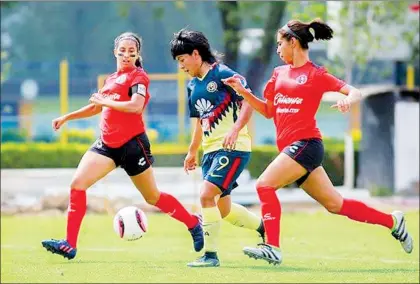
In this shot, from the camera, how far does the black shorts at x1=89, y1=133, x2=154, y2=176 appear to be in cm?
988

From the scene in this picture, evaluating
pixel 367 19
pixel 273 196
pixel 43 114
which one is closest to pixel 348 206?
pixel 273 196

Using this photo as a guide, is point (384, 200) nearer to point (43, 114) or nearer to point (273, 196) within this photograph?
point (273, 196)

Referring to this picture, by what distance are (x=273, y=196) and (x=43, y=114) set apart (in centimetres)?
4093

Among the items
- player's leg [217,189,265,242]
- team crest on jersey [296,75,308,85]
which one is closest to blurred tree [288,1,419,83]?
player's leg [217,189,265,242]

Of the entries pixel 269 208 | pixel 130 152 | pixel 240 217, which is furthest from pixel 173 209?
pixel 269 208

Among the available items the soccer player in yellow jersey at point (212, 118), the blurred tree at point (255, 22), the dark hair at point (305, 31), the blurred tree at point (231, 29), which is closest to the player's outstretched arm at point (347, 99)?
the dark hair at point (305, 31)

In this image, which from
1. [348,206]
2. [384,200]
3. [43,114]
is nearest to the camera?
[348,206]

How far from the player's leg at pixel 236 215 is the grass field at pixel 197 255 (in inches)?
12.0

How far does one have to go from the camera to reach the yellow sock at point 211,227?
9500 mm

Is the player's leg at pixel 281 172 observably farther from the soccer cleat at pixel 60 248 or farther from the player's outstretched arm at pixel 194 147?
the soccer cleat at pixel 60 248

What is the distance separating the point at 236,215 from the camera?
10.4 meters

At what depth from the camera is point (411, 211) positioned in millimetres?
18578

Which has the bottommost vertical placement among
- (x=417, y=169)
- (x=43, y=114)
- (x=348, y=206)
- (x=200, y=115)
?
(x=43, y=114)

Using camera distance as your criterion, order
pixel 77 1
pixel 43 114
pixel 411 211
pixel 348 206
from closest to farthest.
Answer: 1. pixel 348 206
2. pixel 411 211
3. pixel 77 1
4. pixel 43 114
